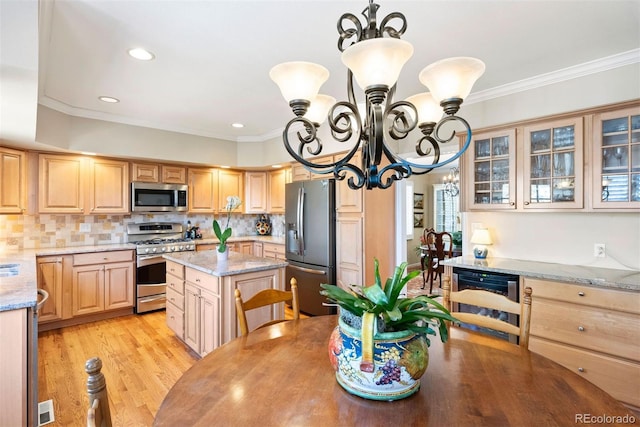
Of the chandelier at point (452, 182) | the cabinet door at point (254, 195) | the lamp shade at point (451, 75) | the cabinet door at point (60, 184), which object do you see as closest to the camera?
the lamp shade at point (451, 75)

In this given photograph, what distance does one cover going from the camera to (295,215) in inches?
168

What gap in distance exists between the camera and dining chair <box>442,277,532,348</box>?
147 centimetres

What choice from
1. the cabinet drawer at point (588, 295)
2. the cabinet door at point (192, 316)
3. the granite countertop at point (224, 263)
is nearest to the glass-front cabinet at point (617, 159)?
the cabinet drawer at point (588, 295)

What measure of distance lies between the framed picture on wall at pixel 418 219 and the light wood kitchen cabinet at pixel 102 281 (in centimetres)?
590

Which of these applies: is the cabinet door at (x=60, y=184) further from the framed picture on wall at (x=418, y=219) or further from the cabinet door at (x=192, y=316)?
the framed picture on wall at (x=418, y=219)

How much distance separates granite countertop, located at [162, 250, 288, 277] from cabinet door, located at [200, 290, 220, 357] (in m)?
0.21

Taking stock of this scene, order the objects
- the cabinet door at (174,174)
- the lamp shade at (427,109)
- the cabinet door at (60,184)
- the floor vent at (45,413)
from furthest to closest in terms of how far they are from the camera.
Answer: the cabinet door at (174,174) → the cabinet door at (60,184) → the floor vent at (45,413) → the lamp shade at (427,109)

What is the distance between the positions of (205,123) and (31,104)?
2024mm

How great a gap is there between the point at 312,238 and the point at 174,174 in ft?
7.59

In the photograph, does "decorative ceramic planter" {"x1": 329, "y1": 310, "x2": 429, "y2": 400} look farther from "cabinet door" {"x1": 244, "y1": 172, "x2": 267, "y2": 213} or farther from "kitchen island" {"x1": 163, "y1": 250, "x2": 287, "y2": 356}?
"cabinet door" {"x1": 244, "y1": 172, "x2": 267, "y2": 213}

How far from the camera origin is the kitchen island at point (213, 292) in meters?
2.51

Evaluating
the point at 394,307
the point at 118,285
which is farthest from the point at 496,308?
the point at 118,285

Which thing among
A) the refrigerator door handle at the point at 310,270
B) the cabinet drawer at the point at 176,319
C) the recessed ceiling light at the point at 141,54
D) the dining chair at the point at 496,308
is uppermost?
the recessed ceiling light at the point at 141,54

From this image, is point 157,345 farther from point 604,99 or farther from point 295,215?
point 604,99
